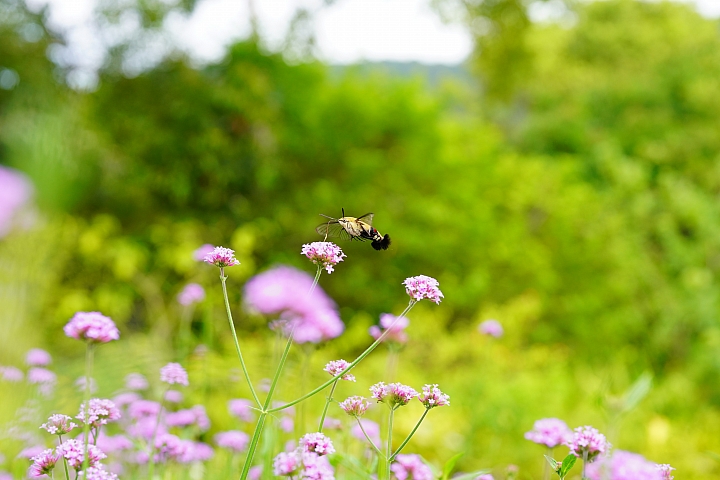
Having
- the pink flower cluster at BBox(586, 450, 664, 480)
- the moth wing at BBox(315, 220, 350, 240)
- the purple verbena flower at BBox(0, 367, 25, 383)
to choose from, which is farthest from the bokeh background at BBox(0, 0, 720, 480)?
the moth wing at BBox(315, 220, 350, 240)

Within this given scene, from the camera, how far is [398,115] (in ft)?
21.6

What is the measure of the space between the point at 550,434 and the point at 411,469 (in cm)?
28

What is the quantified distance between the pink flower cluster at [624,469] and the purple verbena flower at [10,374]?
1.35 metres

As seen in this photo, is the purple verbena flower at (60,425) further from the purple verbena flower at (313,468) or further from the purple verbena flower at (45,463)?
the purple verbena flower at (313,468)

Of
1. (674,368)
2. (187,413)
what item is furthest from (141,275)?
(674,368)

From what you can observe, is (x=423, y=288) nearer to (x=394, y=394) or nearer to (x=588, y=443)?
(x=394, y=394)

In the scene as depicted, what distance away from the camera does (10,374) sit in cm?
153

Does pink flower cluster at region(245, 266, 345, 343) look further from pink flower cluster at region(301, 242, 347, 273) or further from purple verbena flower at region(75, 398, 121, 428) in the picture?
purple verbena flower at region(75, 398, 121, 428)

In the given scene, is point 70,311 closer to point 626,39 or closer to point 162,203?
point 162,203

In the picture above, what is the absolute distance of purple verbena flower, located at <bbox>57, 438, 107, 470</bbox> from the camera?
988mm

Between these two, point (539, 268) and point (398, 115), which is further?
point (539, 268)

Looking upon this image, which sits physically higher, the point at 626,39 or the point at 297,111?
the point at 626,39

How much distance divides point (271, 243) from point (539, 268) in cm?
309

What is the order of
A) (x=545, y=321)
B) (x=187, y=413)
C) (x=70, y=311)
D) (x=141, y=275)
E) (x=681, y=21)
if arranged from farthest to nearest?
(x=681, y=21), (x=545, y=321), (x=141, y=275), (x=70, y=311), (x=187, y=413)
